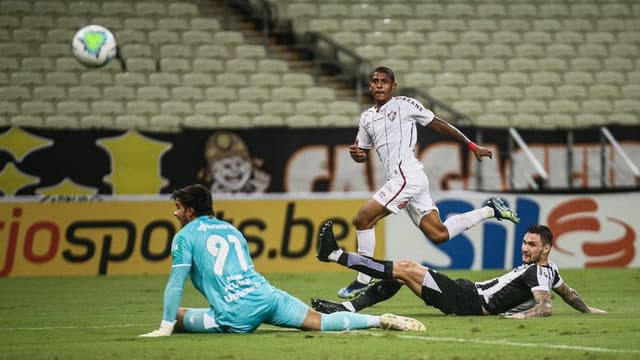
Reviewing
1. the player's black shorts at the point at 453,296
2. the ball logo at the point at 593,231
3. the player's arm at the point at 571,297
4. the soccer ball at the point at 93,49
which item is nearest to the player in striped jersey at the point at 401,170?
the player's black shorts at the point at 453,296

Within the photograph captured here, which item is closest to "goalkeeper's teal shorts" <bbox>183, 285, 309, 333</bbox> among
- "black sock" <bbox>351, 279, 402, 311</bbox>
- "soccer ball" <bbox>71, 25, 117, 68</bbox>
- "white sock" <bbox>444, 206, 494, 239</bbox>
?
"black sock" <bbox>351, 279, 402, 311</bbox>

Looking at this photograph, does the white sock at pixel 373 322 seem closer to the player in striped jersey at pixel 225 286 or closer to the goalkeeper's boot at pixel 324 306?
the player in striped jersey at pixel 225 286

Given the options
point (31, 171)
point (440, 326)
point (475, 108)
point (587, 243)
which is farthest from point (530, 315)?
point (475, 108)

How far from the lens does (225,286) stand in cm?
843

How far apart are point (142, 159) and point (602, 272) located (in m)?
6.96

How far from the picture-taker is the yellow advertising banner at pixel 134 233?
57.2ft

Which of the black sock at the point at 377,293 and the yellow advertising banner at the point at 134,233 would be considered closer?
the black sock at the point at 377,293

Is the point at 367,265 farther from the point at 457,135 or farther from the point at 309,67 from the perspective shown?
the point at 309,67

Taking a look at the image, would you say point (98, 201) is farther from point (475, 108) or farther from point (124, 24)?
point (475, 108)

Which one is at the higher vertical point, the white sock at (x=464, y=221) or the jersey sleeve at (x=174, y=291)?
the white sock at (x=464, y=221)

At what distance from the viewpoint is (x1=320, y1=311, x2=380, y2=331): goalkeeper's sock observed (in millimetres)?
8633

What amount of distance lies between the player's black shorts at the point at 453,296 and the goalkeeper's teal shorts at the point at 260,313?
1.74 meters

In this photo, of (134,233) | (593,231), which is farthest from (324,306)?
(593,231)

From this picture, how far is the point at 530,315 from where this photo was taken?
10.1 metres
